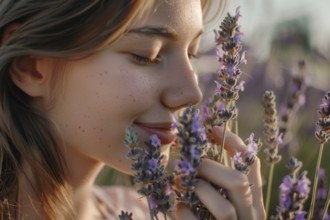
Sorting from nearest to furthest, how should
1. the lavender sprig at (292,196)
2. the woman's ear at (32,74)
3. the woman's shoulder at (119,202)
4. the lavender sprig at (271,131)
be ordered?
the lavender sprig at (292,196), the lavender sprig at (271,131), the woman's ear at (32,74), the woman's shoulder at (119,202)

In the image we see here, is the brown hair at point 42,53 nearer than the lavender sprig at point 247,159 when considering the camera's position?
No

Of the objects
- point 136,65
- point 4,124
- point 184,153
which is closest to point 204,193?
point 184,153

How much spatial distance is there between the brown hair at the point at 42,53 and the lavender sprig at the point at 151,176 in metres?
0.42

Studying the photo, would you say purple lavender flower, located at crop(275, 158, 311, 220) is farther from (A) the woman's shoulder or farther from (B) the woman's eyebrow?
(A) the woman's shoulder

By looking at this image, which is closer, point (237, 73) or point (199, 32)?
point (237, 73)

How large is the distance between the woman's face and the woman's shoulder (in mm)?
902

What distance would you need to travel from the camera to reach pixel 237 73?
3.93ft

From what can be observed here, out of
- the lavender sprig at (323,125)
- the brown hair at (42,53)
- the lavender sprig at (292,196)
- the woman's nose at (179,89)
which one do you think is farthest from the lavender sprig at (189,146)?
the brown hair at (42,53)

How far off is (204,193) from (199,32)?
55cm

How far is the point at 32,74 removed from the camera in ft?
5.06

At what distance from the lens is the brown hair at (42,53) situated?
1461 mm

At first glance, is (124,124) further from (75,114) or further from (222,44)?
(222,44)

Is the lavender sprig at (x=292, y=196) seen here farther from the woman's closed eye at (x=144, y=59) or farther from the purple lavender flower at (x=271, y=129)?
the woman's closed eye at (x=144, y=59)

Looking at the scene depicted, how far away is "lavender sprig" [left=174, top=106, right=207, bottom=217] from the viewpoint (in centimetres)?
98
